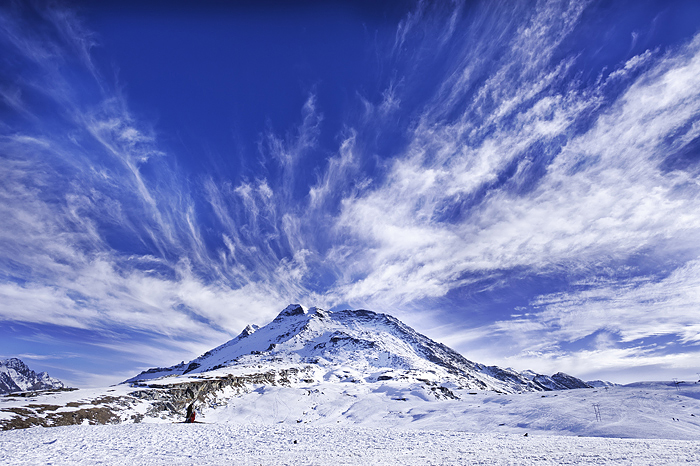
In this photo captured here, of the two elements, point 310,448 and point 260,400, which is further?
point 260,400

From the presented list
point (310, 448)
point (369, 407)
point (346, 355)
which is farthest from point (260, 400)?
point (346, 355)

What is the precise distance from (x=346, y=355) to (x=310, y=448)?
99.7m

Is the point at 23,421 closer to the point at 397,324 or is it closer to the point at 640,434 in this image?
the point at 640,434

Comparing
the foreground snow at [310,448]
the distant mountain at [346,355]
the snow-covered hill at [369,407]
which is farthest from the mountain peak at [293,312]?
the foreground snow at [310,448]

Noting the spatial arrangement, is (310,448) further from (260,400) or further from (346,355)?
(346,355)

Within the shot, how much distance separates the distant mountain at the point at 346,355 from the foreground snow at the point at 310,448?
144 feet

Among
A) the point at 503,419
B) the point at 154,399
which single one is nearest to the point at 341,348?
the point at 154,399

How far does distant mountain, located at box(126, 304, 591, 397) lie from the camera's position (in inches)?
3369

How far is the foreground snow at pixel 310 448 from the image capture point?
12.3 metres

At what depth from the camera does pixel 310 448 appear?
15617 mm

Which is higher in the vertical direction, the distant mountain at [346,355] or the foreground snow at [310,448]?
the distant mountain at [346,355]

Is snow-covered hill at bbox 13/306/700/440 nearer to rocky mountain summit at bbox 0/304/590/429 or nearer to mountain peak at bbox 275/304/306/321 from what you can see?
rocky mountain summit at bbox 0/304/590/429

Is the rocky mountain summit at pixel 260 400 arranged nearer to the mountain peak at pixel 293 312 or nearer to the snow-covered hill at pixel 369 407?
the snow-covered hill at pixel 369 407

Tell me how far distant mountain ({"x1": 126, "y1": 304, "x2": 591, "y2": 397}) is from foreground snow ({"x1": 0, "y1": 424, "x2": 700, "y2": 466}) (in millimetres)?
43857
